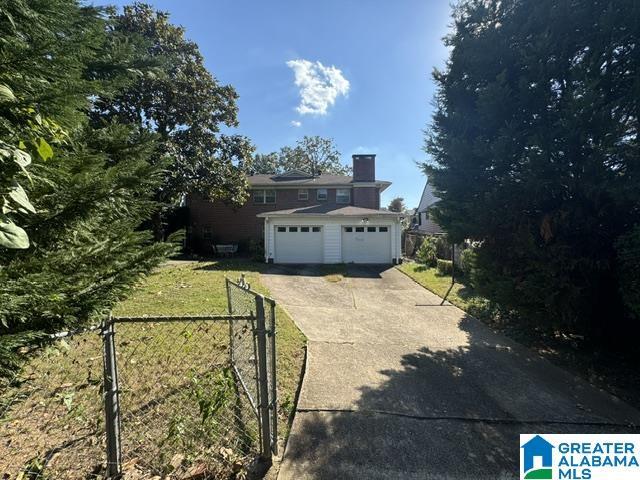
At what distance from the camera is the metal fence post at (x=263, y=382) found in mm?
2705

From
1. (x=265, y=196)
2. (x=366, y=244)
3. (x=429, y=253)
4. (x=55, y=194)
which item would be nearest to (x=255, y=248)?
(x=265, y=196)

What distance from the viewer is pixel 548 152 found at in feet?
15.1

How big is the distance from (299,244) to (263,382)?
13859 millimetres

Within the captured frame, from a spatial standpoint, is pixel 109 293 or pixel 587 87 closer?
pixel 109 293

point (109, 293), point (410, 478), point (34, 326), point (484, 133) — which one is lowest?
point (410, 478)

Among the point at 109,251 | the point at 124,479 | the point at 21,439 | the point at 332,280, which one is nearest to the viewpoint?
the point at 109,251

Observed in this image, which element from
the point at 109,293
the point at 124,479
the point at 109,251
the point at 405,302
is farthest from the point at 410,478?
the point at 405,302

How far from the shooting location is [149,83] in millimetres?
14320

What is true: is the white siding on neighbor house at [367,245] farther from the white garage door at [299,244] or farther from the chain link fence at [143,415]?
the chain link fence at [143,415]

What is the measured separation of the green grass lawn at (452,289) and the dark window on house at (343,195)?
26.1 ft

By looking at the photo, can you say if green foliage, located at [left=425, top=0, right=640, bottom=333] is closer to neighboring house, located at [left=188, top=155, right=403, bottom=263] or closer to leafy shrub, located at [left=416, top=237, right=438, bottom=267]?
leafy shrub, located at [left=416, top=237, right=438, bottom=267]

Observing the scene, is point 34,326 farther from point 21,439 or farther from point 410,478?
point 410,478

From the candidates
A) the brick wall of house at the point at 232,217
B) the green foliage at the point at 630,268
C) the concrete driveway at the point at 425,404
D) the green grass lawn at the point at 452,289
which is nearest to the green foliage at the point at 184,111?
the brick wall of house at the point at 232,217

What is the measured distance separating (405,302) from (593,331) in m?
4.40
